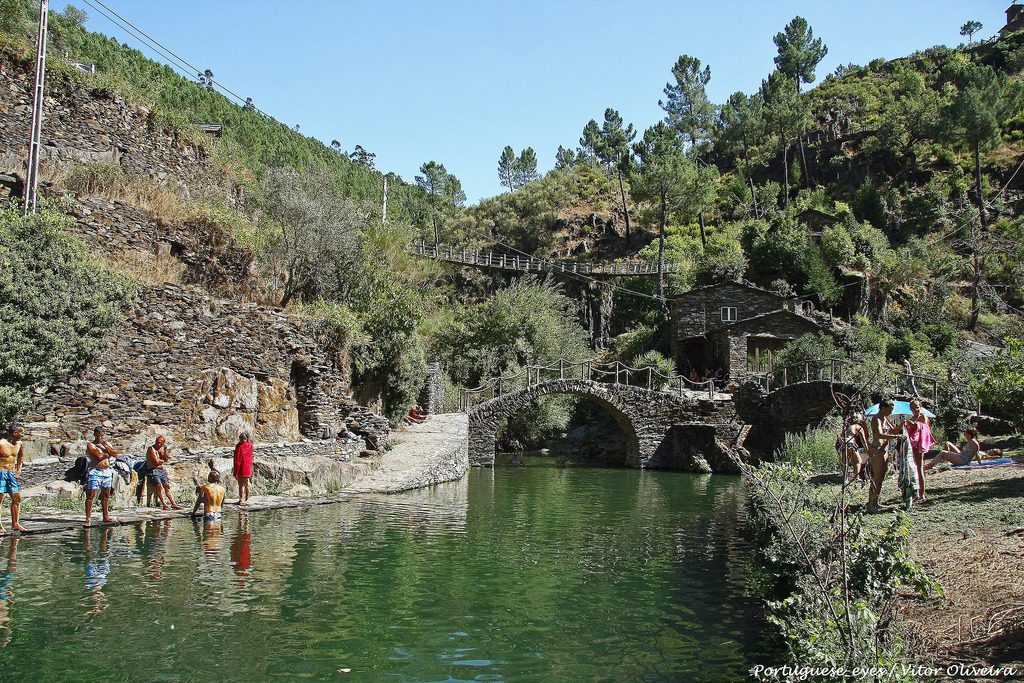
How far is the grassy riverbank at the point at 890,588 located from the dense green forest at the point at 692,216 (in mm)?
4741

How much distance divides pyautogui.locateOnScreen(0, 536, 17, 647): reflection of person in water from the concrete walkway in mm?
1197

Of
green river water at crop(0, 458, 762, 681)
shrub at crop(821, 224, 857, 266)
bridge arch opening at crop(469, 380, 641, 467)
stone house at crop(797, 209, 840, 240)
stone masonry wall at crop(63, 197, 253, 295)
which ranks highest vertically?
stone house at crop(797, 209, 840, 240)

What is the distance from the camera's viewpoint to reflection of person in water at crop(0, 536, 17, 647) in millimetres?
6305

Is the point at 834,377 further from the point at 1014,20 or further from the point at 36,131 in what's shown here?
the point at 1014,20

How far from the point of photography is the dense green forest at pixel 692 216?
76.1 feet

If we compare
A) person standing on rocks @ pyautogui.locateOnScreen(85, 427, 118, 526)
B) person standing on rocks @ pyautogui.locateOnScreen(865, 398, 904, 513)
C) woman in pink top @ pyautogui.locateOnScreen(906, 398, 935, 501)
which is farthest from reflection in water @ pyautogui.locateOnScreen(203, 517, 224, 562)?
woman in pink top @ pyautogui.locateOnScreen(906, 398, 935, 501)

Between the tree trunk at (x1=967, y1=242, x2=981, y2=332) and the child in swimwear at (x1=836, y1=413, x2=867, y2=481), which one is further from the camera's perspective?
the tree trunk at (x1=967, y1=242, x2=981, y2=332)

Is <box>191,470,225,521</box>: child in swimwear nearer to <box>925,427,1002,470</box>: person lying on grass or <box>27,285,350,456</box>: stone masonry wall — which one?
<box>27,285,350,456</box>: stone masonry wall

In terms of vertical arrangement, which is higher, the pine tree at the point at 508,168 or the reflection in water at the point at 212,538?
the pine tree at the point at 508,168

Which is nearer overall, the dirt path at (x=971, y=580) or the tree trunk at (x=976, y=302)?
the dirt path at (x=971, y=580)

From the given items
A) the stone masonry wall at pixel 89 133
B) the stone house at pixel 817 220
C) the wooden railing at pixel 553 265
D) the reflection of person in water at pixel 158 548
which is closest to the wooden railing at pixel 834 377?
the stone house at pixel 817 220

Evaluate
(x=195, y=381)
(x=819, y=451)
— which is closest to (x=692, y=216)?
(x=819, y=451)

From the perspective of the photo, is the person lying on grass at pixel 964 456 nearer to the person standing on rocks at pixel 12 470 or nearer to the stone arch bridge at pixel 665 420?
the person standing on rocks at pixel 12 470

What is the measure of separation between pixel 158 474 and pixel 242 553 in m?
3.72
